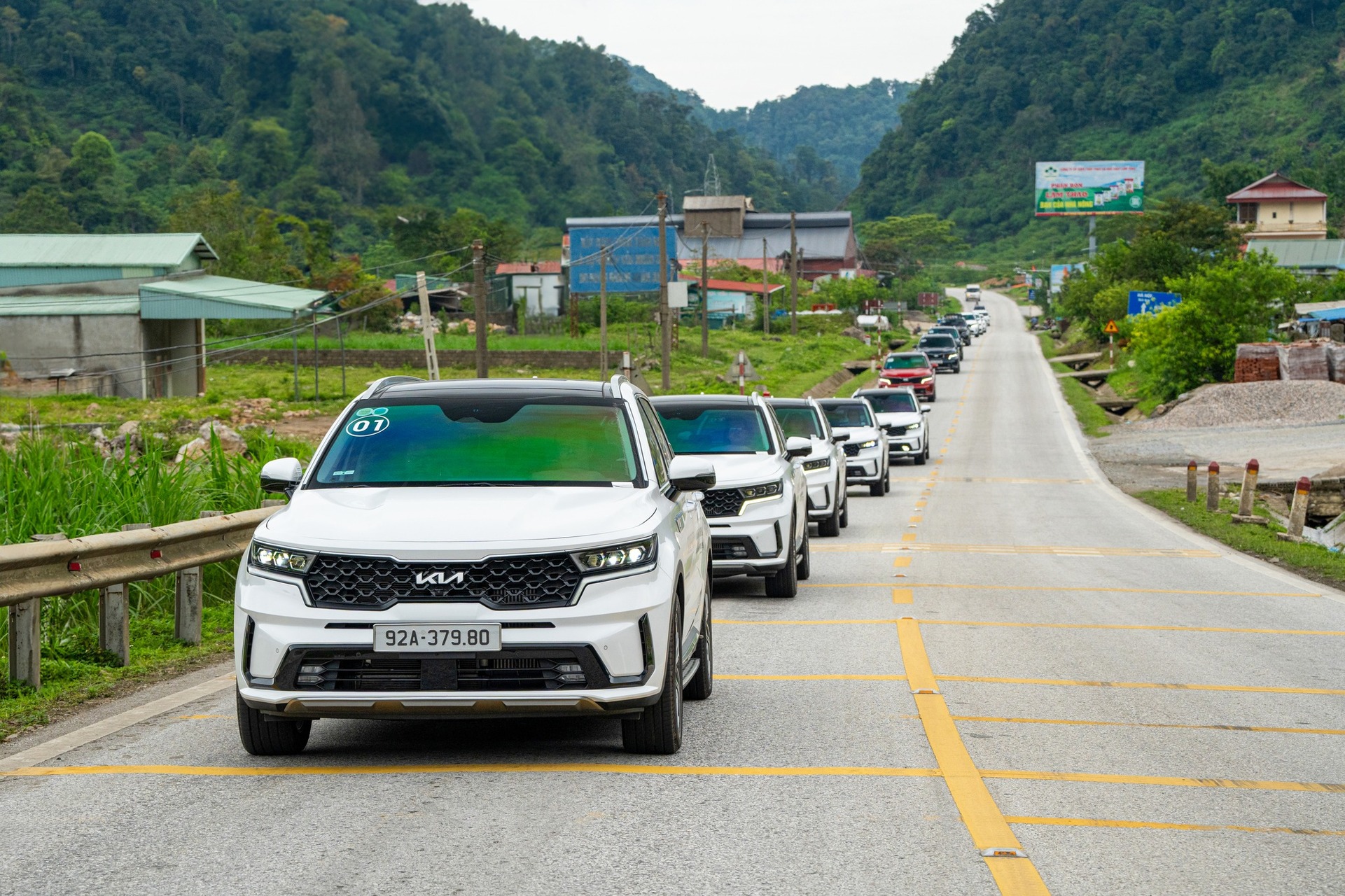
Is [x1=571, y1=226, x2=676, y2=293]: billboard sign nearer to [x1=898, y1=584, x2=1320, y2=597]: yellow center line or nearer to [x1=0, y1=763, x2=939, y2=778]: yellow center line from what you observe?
[x1=898, y1=584, x2=1320, y2=597]: yellow center line

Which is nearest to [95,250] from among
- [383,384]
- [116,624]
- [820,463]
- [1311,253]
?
[820,463]

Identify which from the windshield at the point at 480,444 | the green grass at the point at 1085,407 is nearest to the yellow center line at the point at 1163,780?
the windshield at the point at 480,444

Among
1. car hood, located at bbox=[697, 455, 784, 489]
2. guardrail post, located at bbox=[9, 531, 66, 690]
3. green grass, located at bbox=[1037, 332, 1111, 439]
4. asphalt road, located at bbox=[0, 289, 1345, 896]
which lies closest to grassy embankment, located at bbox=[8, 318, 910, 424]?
green grass, located at bbox=[1037, 332, 1111, 439]

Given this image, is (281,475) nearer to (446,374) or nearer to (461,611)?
(461,611)

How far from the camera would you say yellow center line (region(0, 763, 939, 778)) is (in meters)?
6.77

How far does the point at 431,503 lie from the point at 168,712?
2407mm

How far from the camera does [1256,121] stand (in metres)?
167

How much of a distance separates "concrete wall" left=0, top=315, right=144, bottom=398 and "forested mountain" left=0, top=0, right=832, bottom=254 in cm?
6760

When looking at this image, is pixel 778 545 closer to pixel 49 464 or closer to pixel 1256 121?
pixel 49 464

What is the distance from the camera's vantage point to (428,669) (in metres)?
6.45

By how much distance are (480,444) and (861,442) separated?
1889 cm

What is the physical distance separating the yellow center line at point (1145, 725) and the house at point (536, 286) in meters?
89.0

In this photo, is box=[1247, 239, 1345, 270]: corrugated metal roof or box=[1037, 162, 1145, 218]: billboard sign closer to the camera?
box=[1247, 239, 1345, 270]: corrugated metal roof

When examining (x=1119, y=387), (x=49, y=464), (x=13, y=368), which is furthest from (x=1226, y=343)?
(x=49, y=464)
